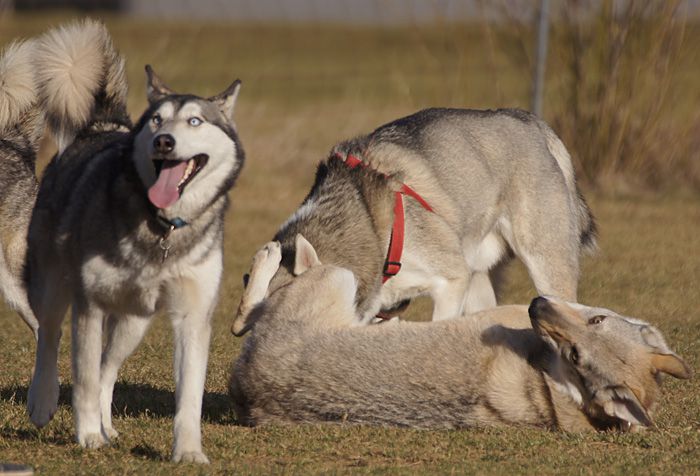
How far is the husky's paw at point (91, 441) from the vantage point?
5.29 m

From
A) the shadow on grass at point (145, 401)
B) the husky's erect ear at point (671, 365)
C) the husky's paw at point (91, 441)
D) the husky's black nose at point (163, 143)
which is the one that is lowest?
the shadow on grass at point (145, 401)

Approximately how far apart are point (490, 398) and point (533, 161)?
2038mm

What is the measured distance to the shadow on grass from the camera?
244 inches

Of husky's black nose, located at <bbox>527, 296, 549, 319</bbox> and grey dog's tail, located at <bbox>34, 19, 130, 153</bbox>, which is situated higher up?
grey dog's tail, located at <bbox>34, 19, 130, 153</bbox>

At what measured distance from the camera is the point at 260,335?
19.4 feet

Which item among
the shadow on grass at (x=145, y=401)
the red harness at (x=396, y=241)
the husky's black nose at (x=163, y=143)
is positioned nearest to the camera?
the husky's black nose at (x=163, y=143)

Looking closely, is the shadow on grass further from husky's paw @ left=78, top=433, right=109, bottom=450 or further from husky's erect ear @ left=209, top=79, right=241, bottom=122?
husky's erect ear @ left=209, top=79, right=241, bottom=122

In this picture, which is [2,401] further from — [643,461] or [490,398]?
[643,461]

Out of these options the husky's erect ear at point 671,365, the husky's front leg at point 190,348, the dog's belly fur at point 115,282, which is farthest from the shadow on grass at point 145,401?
the husky's erect ear at point 671,365

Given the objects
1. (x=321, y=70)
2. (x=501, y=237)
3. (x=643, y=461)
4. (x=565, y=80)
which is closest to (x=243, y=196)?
(x=565, y=80)

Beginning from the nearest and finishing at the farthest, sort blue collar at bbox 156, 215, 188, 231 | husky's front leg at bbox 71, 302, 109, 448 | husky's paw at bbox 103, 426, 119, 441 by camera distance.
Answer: blue collar at bbox 156, 215, 188, 231, husky's front leg at bbox 71, 302, 109, 448, husky's paw at bbox 103, 426, 119, 441

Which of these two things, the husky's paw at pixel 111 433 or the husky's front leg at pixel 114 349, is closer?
the husky's paw at pixel 111 433

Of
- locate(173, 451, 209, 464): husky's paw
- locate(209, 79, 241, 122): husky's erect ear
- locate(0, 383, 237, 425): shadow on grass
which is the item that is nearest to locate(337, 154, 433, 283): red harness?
locate(0, 383, 237, 425): shadow on grass

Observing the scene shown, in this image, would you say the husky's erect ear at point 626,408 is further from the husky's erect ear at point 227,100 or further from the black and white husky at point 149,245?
the husky's erect ear at point 227,100
